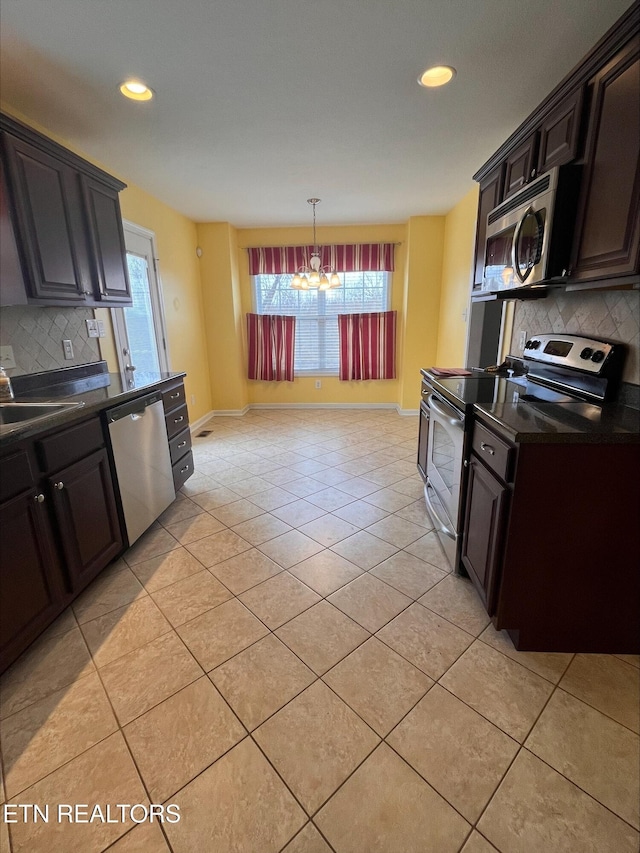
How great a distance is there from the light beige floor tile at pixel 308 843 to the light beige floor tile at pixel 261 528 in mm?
1424

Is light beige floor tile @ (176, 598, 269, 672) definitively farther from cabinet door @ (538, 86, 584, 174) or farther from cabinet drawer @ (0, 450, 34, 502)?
cabinet door @ (538, 86, 584, 174)

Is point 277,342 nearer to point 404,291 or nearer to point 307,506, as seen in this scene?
point 404,291

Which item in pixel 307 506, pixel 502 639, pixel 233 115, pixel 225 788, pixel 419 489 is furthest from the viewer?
pixel 419 489

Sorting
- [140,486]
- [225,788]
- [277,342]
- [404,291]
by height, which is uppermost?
[404,291]

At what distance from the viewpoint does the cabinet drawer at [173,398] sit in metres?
2.65

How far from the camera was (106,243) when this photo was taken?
2.52 m

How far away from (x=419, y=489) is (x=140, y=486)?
Answer: 2.03 meters

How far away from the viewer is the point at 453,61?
1.83m

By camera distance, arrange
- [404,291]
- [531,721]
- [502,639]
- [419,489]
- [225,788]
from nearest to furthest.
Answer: [225,788], [531,721], [502,639], [419,489], [404,291]

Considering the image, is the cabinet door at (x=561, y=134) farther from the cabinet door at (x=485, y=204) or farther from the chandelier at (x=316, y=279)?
the chandelier at (x=316, y=279)

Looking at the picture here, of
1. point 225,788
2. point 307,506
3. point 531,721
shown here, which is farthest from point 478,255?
point 225,788

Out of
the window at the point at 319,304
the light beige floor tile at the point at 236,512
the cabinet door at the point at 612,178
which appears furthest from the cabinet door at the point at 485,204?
the window at the point at 319,304

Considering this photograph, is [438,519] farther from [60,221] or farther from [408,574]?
[60,221]

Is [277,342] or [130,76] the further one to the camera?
[277,342]
